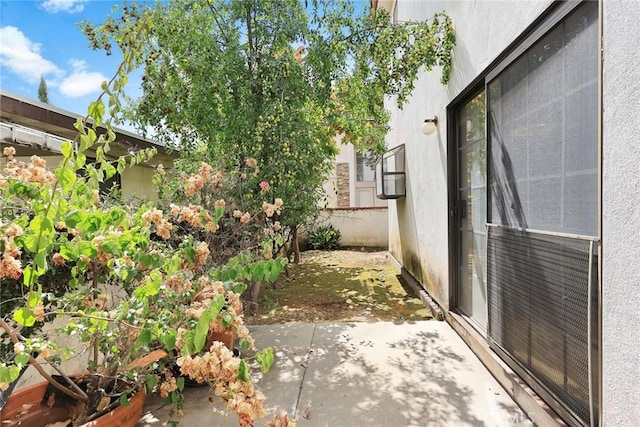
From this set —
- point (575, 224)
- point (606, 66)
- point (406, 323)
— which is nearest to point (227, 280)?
point (575, 224)

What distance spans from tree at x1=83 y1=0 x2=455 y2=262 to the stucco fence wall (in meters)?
6.39

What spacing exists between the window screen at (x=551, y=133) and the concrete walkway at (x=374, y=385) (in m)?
1.33

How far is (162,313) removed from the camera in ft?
5.94

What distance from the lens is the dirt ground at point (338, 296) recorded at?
4.78 metres

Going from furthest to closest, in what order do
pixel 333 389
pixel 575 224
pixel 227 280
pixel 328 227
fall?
pixel 328 227
pixel 333 389
pixel 227 280
pixel 575 224

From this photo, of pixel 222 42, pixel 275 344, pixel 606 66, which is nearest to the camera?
pixel 606 66

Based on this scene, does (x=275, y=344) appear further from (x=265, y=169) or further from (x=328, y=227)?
(x=328, y=227)

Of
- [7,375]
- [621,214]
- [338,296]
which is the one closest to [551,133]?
[621,214]

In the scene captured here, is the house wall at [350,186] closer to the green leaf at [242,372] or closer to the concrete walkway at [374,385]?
the concrete walkway at [374,385]

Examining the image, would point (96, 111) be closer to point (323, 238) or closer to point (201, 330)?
point (201, 330)

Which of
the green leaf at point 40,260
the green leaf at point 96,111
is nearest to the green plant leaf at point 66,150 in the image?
the green leaf at point 96,111

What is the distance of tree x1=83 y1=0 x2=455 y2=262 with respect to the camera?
457 cm

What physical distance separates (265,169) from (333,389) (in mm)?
3103

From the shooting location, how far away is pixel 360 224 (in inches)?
450
